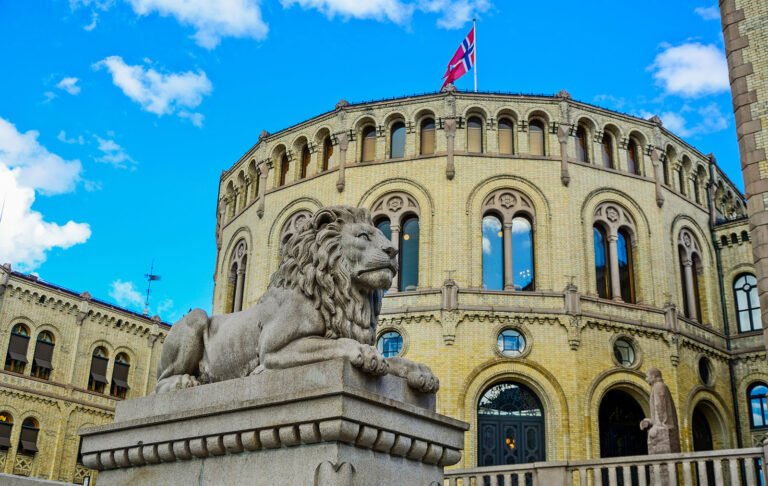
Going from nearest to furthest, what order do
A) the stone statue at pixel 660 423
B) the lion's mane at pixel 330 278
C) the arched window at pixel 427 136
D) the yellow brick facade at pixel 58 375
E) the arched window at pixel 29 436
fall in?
the lion's mane at pixel 330 278
the stone statue at pixel 660 423
the arched window at pixel 427 136
the arched window at pixel 29 436
the yellow brick facade at pixel 58 375

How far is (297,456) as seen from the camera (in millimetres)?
4559

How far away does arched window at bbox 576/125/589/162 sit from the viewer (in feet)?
115

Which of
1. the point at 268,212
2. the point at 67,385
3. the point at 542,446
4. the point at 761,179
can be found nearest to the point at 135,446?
the point at 761,179

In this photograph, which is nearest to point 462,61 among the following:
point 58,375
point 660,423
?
point 660,423

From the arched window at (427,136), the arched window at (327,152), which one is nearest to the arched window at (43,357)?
the arched window at (327,152)

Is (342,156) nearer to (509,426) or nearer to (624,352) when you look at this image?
(509,426)

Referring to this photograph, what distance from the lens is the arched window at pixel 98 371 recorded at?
46.3 metres

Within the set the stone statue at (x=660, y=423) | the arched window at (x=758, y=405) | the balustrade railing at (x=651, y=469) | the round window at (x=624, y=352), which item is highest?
the round window at (x=624, y=352)

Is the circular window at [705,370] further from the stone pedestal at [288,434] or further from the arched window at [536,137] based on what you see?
the stone pedestal at [288,434]

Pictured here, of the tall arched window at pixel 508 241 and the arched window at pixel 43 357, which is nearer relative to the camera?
the tall arched window at pixel 508 241

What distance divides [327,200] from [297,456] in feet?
101

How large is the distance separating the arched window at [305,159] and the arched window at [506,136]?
831 cm

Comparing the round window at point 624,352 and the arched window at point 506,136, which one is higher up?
the arched window at point 506,136

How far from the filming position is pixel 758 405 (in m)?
34.8
